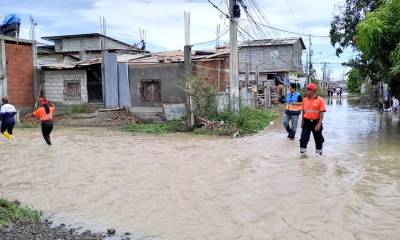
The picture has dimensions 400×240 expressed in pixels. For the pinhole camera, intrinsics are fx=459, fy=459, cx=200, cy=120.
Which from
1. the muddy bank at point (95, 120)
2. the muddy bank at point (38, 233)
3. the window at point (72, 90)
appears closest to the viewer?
the muddy bank at point (38, 233)

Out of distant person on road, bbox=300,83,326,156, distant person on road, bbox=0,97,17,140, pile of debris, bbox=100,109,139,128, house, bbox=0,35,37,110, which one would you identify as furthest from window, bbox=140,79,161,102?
distant person on road, bbox=300,83,326,156

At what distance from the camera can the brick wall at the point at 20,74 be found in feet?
66.5

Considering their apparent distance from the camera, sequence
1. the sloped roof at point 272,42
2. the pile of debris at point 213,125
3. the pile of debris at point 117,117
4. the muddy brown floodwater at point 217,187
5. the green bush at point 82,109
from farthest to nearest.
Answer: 1. the sloped roof at point 272,42
2. the green bush at point 82,109
3. the pile of debris at point 117,117
4. the pile of debris at point 213,125
5. the muddy brown floodwater at point 217,187

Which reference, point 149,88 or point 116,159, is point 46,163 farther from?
point 149,88

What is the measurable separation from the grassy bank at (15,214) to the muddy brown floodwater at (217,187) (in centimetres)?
41

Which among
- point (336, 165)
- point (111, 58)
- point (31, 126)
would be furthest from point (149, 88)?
point (336, 165)

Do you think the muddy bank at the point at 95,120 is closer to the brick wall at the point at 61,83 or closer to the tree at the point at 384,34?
the brick wall at the point at 61,83

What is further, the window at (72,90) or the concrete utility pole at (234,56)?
the window at (72,90)

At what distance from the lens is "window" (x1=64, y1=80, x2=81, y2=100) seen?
21.0m

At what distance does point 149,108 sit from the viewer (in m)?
19.3

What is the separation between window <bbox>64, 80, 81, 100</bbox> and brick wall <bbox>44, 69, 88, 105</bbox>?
10 cm

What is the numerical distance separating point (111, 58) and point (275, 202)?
47.1 ft

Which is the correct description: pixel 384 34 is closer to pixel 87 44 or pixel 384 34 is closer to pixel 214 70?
pixel 214 70

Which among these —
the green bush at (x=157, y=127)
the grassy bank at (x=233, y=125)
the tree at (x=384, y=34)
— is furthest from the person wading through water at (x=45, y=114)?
the tree at (x=384, y=34)
